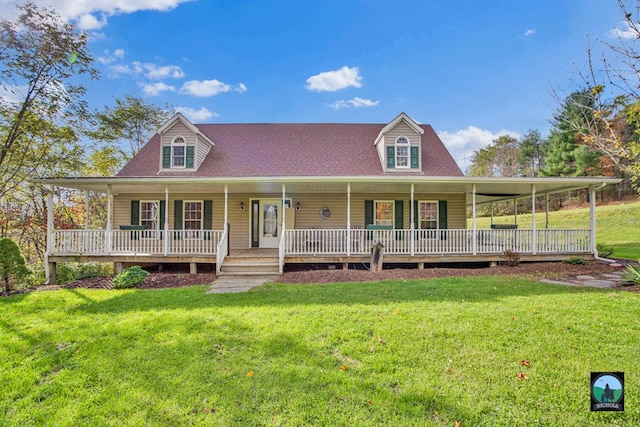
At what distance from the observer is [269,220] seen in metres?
11.9

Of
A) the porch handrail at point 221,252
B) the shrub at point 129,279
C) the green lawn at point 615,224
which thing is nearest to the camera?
the shrub at point 129,279

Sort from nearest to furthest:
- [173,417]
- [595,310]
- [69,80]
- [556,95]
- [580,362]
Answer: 1. [173,417]
2. [580,362]
3. [595,310]
4. [556,95]
5. [69,80]

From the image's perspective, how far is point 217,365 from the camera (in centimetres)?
331

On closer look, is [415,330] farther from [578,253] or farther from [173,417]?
[578,253]

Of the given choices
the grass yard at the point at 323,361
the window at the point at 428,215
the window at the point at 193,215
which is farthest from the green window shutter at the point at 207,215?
the window at the point at 428,215

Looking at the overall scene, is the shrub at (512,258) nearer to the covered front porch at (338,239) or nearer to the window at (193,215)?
the covered front porch at (338,239)

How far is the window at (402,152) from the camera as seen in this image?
11781 mm

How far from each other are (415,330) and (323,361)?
144cm

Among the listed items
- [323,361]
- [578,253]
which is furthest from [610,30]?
[323,361]

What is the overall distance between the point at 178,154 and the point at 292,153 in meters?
4.69

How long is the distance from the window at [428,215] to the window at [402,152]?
1780 mm

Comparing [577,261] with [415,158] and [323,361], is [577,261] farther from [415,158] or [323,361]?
[323,361]

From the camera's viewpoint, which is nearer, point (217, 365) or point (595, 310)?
point (217, 365)

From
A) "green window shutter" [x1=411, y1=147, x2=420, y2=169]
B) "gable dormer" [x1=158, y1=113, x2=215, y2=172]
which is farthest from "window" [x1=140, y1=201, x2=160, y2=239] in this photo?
"green window shutter" [x1=411, y1=147, x2=420, y2=169]
